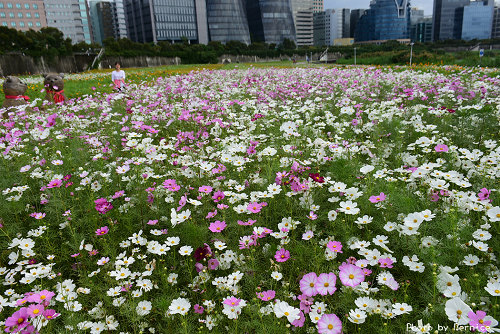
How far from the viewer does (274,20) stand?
91.1 m

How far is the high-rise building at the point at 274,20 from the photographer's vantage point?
90375 millimetres

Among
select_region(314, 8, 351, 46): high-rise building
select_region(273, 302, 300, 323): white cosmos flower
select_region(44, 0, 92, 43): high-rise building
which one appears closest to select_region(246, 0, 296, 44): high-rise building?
select_region(44, 0, 92, 43): high-rise building

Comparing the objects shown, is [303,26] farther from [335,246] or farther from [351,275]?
[351,275]

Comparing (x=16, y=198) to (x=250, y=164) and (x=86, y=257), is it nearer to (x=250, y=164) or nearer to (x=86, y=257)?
(x=86, y=257)

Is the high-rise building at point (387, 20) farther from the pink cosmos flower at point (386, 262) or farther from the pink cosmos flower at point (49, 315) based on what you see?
the pink cosmos flower at point (49, 315)

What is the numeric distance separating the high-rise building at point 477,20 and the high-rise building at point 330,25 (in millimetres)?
51311

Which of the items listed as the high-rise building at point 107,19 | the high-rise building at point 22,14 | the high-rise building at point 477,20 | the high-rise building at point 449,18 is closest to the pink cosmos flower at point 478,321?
the high-rise building at point 22,14

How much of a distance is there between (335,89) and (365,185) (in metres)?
5.24

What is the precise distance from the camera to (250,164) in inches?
133

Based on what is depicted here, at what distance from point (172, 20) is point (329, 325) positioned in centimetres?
10818

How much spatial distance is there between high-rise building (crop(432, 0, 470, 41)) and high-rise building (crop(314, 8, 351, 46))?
140 feet

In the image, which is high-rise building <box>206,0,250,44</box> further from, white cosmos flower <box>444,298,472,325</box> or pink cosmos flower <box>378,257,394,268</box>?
white cosmos flower <box>444,298,472,325</box>

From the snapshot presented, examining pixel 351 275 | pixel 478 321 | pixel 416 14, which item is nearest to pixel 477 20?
pixel 416 14


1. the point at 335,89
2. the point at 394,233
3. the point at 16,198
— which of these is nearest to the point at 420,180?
the point at 394,233
